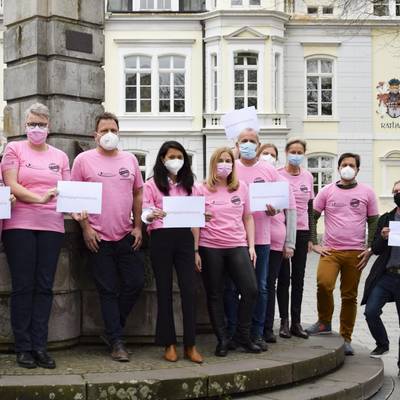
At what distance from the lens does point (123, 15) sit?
3077 cm

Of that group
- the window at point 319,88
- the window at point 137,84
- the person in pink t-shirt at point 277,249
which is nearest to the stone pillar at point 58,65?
the person in pink t-shirt at point 277,249

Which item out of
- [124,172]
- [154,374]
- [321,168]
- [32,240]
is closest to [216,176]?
[124,172]

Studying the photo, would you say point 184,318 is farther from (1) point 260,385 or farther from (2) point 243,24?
(2) point 243,24

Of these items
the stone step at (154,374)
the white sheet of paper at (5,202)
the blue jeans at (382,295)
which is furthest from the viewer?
the blue jeans at (382,295)

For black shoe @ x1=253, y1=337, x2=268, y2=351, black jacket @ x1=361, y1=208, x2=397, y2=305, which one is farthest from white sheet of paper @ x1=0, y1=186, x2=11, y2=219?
black jacket @ x1=361, y1=208, x2=397, y2=305

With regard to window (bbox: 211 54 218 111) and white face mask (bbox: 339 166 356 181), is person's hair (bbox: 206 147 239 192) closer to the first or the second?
white face mask (bbox: 339 166 356 181)

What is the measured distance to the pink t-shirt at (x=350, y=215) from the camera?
810 cm

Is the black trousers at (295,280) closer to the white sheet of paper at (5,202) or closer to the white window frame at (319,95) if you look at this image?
the white sheet of paper at (5,202)

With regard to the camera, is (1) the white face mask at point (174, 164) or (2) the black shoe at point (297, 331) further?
(2) the black shoe at point (297, 331)

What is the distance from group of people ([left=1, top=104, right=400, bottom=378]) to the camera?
20.3ft

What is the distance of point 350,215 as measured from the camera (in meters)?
8.11

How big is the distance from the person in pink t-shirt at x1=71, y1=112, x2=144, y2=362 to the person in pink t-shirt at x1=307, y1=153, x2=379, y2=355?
2408 mm

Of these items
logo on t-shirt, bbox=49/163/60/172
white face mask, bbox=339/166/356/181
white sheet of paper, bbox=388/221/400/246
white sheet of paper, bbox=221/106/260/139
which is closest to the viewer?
logo on t-shirt, bbox=49/163/60/172

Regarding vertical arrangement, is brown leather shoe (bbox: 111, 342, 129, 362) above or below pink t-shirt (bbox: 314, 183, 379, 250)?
below
